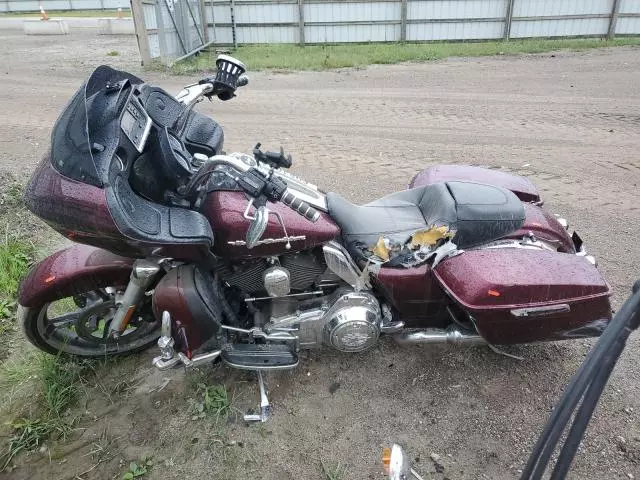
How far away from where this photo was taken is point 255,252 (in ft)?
7.70

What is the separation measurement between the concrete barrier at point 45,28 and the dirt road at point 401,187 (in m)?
8.16

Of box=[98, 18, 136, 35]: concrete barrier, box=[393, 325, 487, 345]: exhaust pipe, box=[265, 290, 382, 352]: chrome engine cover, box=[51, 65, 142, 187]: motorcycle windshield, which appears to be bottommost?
box=[393, 325, 487, 345]: exhaust pipe

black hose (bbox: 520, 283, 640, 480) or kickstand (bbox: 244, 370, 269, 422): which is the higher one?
black hose (bbox: 520, 283, 640, 480)

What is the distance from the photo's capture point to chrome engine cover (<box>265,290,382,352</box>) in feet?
8.31

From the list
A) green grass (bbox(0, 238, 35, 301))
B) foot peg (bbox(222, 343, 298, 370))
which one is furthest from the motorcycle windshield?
green grass (bbox(0, 238, 35, 301))

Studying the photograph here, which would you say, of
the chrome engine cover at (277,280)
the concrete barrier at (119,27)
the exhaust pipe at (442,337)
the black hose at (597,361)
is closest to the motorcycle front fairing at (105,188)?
the chrome engine cover at (277,280)

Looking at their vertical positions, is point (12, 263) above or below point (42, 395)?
above

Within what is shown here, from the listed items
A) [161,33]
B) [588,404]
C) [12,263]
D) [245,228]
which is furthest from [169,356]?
[161,33]

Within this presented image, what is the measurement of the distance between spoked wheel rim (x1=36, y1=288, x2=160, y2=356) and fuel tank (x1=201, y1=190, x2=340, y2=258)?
0.83m

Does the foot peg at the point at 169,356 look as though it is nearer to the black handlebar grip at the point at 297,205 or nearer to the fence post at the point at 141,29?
the black handlebar grip at the point at 297,205

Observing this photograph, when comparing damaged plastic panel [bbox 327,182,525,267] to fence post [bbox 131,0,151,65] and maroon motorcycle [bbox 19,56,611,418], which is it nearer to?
maroon motorcycle [bbox 19,56,611,418]

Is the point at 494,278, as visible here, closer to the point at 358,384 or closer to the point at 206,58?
the point at 358,384

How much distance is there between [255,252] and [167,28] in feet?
34.8

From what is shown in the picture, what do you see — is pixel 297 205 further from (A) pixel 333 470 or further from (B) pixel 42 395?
(B) pixel 42 395
